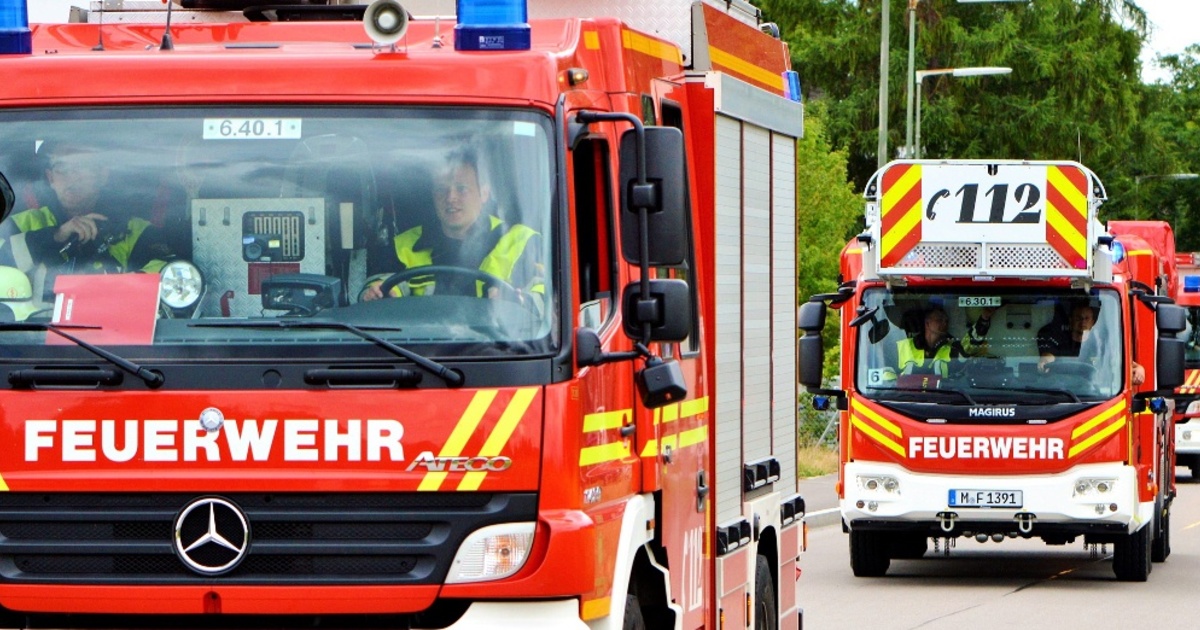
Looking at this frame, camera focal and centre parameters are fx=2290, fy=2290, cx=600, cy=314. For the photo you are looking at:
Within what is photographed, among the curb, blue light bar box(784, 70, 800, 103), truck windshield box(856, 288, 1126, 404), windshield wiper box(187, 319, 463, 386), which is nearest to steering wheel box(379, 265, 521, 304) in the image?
windshield wiper box(187, 319, 463, 386)

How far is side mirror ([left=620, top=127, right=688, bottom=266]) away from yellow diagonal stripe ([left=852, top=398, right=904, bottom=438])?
10.2 meters

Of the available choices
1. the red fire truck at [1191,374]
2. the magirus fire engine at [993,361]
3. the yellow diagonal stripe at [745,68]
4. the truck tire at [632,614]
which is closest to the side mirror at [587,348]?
the truck tire at [632,614]

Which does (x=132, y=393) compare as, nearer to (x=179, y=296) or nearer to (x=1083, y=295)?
(x=179, y=296)

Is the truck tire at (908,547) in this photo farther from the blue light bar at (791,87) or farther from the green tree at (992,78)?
the green tree at (992,78)

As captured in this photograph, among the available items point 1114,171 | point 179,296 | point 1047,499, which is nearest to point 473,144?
point 179,296

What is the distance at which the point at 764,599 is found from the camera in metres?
10.2

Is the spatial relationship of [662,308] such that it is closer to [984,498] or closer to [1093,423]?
[984,498]

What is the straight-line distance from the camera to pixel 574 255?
688 cm

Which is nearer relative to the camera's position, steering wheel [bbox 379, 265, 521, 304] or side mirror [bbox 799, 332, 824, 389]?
steering wheel [bbox 379, 265, 521, 304]

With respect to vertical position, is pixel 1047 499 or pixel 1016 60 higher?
pixel 1016 60

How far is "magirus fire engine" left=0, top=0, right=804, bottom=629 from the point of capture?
21.9 feet

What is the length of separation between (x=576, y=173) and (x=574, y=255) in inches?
10.9

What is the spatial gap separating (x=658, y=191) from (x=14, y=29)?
2.15 m

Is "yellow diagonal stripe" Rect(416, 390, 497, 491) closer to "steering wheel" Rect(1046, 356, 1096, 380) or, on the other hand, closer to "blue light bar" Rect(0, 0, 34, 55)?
"blue light bar" Rect(0, 0, 34, 55)
